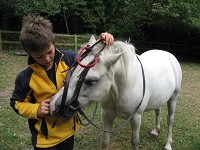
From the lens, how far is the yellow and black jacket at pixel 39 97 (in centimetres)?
184

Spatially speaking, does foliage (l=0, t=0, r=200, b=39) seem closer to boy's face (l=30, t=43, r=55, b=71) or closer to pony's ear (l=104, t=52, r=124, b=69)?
pony's ear (l=104, t=52, r=124, b=69)

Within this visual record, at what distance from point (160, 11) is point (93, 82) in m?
10.8

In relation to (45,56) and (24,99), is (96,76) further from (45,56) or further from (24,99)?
(24,99)

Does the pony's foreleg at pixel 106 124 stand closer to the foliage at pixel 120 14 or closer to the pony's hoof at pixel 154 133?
the pony's hoof at pixel 154 133

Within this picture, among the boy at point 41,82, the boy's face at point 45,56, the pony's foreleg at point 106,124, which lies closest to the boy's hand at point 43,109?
the boy at point 41,82

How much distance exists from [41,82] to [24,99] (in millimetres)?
177

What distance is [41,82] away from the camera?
1853 mm

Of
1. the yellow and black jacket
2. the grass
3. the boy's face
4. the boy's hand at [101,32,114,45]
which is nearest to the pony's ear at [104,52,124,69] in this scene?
the boy's hand at [101,32,114,45]

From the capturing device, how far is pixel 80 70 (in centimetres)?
184

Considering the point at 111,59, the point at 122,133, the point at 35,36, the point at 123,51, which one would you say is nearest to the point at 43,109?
the point at 35,36

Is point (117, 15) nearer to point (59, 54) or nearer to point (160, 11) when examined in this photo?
point (160, 11)

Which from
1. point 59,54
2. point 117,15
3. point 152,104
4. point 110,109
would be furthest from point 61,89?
point 117,15

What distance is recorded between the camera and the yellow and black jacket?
6.02 ft

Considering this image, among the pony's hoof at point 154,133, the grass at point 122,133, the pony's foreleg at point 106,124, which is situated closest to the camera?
the pony's foreleg at point 106,124
